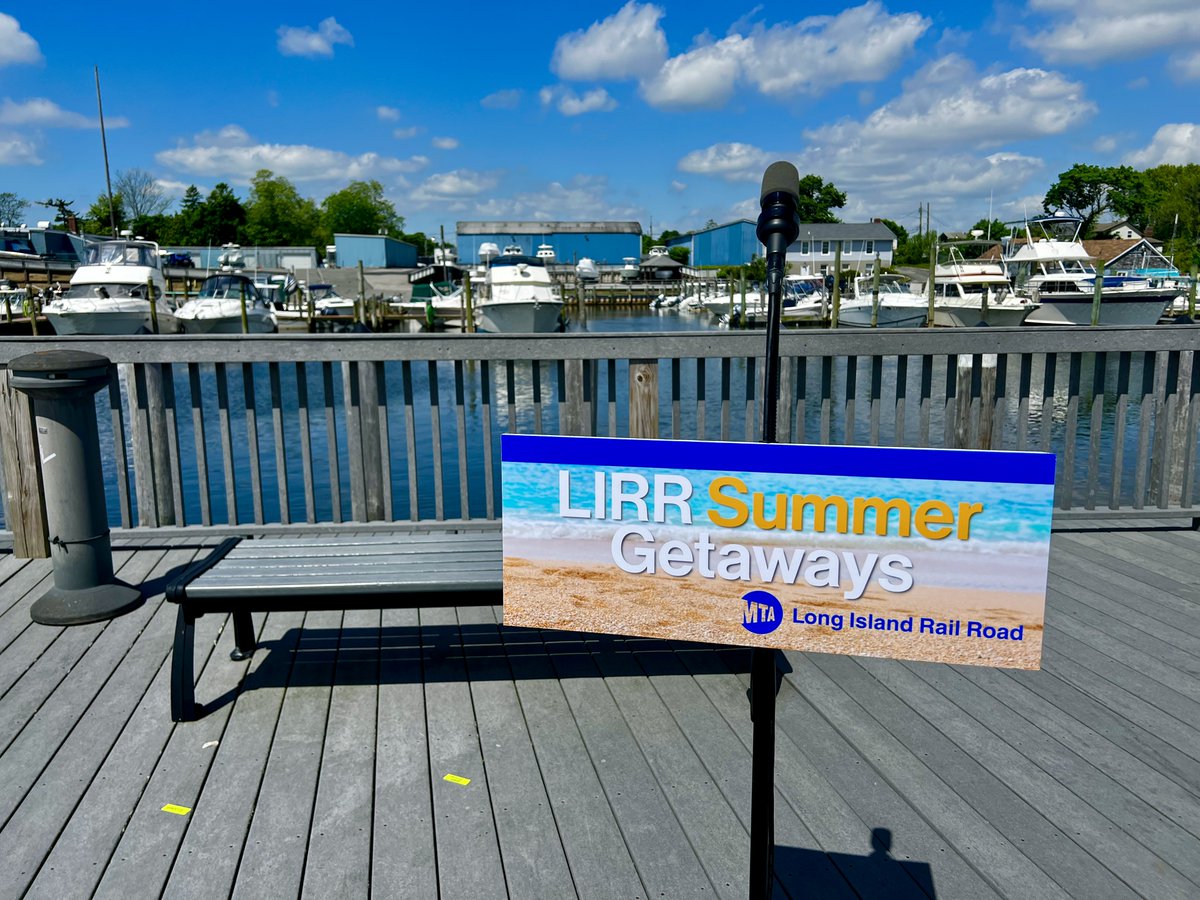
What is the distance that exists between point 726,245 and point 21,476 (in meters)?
84.5

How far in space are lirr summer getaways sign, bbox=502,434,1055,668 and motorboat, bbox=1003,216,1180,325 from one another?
34.4 metres

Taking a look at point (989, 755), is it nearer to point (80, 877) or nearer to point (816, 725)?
point (816, 725)

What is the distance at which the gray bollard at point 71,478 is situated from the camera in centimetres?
365

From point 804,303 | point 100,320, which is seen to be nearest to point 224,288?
point 100,320

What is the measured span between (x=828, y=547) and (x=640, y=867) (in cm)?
108

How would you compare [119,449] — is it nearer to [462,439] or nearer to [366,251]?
[462,439]

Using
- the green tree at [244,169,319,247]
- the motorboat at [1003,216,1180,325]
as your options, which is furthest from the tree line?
the motorboat at [1003,216,1180,325]

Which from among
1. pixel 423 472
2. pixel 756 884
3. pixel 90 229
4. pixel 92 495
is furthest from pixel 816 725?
pixel 90 229

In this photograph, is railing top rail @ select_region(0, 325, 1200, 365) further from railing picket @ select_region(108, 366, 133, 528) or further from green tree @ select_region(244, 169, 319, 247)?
green tree @ select_region(244, 169, 319, 247)

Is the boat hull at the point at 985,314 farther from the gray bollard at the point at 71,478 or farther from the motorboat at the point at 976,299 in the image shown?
the gray bollard at the point at 71,478

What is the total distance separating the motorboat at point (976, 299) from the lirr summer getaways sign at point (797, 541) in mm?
32281

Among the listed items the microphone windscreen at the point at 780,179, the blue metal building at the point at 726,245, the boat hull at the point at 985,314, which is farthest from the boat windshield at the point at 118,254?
the blue metal building at the point at 726,245

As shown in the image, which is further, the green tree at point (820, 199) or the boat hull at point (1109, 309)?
the green tree at point (820, 199)

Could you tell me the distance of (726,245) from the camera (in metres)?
85.5
